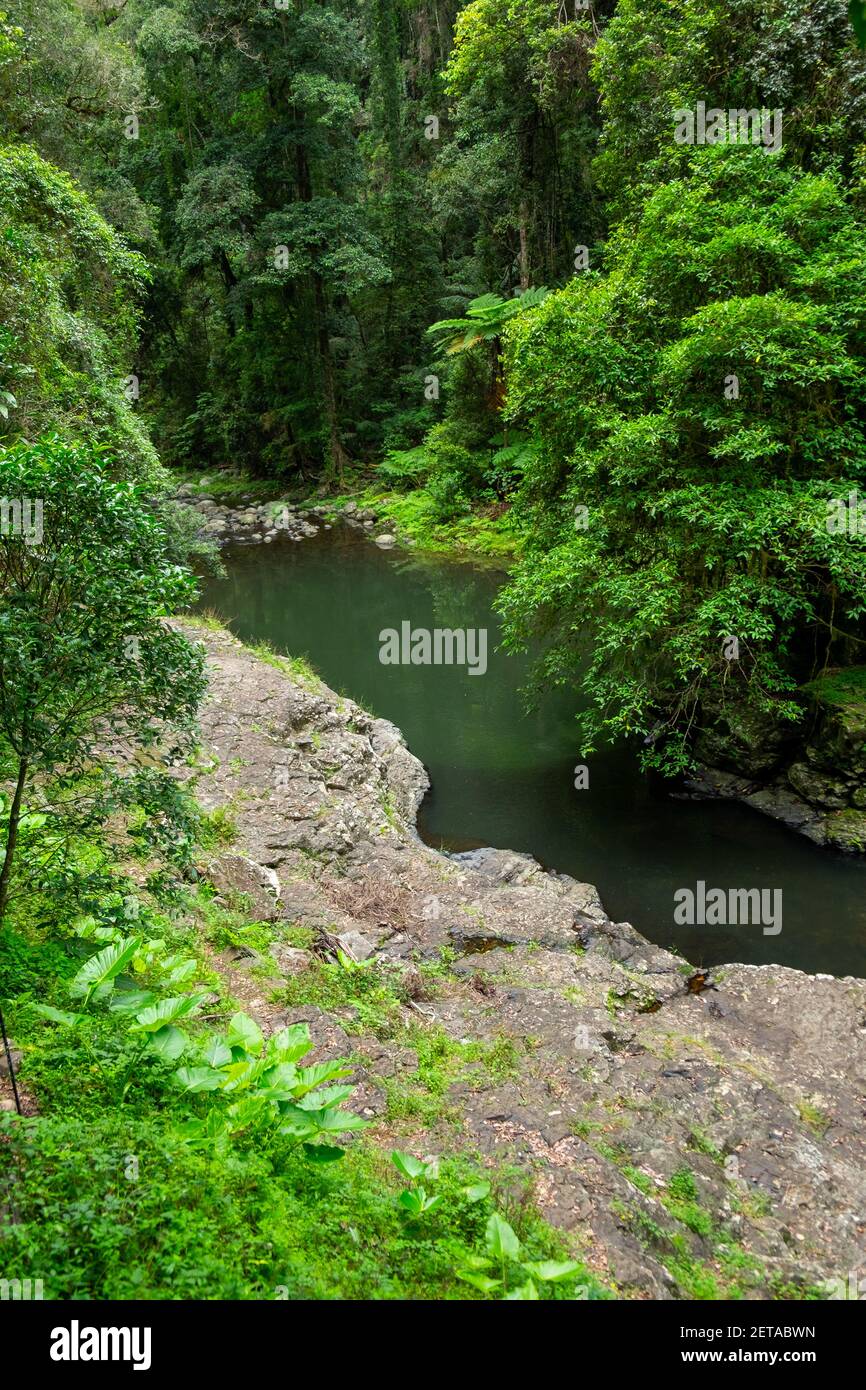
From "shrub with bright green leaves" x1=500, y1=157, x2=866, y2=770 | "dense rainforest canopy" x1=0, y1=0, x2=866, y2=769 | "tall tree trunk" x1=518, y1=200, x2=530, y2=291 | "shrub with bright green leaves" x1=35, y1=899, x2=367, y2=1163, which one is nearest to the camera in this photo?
"shrub with bright green leaves" x1=35, y1=899, x2=367, y2=1163

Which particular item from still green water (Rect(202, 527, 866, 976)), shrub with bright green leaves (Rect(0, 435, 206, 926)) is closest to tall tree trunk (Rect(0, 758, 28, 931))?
shrub with bright green leaves (Rect(0, 435, 206, 926))

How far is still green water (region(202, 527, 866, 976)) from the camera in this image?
873cm

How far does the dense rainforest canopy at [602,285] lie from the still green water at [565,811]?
1.01m

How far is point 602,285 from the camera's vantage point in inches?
434

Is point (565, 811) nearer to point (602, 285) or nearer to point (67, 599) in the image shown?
point (602, 285)

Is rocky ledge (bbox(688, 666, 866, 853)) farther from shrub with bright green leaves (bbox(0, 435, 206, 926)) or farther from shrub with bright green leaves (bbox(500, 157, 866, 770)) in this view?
→ shrub with bright green leaves (bbox(0, 435, 206, 926))

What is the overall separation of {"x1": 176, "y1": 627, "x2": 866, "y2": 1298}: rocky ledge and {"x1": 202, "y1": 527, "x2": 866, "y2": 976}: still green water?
36.6 inches

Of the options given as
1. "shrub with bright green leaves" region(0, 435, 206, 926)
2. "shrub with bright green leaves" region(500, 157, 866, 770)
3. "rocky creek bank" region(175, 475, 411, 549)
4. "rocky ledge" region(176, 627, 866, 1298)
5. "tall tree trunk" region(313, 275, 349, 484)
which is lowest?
"rocky ledge" region(176, 627, 866, 1298)

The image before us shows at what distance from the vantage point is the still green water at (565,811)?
344 inches

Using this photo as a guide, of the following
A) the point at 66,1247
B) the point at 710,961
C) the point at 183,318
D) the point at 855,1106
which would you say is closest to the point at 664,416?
the point at 710,961

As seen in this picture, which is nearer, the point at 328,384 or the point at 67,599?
the point at 67,599

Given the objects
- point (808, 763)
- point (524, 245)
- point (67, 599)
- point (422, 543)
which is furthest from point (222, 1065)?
point (524, 245)

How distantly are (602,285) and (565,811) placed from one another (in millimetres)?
7332

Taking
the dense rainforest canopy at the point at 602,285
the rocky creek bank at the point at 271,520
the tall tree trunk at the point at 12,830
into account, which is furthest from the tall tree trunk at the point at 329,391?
the tall tree trunk at the point at 12,830
